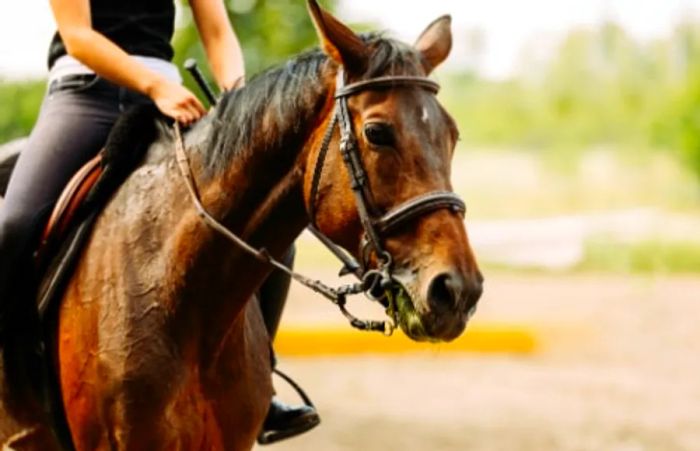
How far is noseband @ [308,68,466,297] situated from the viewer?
9.61 feet

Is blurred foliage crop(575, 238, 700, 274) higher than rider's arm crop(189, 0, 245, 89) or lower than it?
lower

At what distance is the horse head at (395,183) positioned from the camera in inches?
113

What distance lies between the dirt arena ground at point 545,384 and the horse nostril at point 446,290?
4.92 meters

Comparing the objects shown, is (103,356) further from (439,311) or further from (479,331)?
(479,331)

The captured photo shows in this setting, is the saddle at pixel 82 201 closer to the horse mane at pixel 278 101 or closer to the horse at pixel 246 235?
the horse at pixel 246 235

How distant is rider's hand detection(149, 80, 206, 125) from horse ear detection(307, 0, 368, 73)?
2.13 feet

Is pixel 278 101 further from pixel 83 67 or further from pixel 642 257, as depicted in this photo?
pixel 642 257

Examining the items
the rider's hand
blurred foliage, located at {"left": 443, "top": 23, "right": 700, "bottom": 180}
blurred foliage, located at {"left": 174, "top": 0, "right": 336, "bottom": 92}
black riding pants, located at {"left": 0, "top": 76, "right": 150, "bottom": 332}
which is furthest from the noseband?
blurred foliage, located at {"left": 443, "top": 23, "right": 700, "bottom": 180}

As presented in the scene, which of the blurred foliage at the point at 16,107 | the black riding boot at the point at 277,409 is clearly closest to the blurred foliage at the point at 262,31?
the blurred foliage at the point at 16,107

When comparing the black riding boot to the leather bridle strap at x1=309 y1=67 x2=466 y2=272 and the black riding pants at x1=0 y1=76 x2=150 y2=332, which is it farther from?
the leather bridle strap at x1=309 y1=67 x2=466 y2=272

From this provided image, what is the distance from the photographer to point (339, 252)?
3.24m

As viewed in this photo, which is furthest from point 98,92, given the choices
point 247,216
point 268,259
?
point 268,259

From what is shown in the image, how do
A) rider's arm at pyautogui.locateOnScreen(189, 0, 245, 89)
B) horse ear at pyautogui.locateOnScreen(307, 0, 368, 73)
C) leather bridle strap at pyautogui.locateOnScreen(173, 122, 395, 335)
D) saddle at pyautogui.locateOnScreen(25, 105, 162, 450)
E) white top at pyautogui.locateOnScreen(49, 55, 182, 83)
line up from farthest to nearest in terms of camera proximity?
rider's arm at pyautogui.locateOnScreen(189, 0, 245, 89)
white top at pyautogui.locateOnScreen(49, 55, 182, 83)
saddle at pyautogui.locateOnScreen(25, 105, 162, 450)
leather bridle strap at pyautogui.locateOnScreen(173, 122, 395, 335)
horse ear at pyautogui.locateOnScreen(307, 0, 368, 73)

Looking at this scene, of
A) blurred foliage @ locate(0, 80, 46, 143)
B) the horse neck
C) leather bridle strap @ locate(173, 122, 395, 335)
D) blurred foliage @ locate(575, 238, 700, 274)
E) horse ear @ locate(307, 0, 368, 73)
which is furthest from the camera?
blurred foliage @ locate(575, 238, 700, 274)
